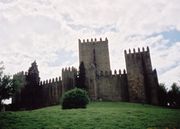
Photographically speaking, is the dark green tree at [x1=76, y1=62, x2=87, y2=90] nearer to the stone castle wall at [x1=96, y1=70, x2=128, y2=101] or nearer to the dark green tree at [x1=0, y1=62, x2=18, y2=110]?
the stone castle wall at [x1=96, y1=70, x2=128, y2=101]

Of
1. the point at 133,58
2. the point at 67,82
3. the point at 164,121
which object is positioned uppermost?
the point at 133,58

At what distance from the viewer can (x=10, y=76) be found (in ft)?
144

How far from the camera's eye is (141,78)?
47438 millimetres

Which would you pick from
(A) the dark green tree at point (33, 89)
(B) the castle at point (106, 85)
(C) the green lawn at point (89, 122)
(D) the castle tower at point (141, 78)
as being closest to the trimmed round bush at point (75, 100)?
(C) the green lawn at point (89, 122)

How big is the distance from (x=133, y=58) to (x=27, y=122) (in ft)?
116

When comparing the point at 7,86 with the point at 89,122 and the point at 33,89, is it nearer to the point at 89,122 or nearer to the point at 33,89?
the point at 33,89

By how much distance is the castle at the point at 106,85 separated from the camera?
46.7 metres

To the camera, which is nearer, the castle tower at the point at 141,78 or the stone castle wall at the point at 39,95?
the castle tower at the point at 141,78

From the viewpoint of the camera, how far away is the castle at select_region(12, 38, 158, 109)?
153ft

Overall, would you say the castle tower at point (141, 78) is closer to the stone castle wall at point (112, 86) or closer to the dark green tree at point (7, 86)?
the stone castle wall at point (112, 86)

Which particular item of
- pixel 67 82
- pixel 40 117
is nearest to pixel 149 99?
pixel 67 82

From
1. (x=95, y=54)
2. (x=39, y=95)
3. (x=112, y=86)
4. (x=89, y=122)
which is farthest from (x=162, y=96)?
(x=89, y=122)

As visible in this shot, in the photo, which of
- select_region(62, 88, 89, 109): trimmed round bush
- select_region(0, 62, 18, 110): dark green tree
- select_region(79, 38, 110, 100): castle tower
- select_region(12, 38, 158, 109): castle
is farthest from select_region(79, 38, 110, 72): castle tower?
select_region(62, 88, 89, 109): trimmed round bush

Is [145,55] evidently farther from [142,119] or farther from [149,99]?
[142,119]
